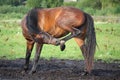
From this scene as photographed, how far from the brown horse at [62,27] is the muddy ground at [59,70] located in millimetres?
448

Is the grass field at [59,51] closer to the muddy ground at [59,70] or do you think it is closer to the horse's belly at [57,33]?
the muddy ground at [59,70]

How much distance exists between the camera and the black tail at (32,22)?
9.88 meters

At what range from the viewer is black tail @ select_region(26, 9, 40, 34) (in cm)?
988

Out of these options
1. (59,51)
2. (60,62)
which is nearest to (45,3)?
(59,51)

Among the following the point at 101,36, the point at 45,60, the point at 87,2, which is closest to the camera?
the point at 45,60

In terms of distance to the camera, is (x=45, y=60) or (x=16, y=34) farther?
(x=16, y=34)

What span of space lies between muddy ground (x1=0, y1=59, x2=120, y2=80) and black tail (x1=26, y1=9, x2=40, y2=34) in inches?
44.6

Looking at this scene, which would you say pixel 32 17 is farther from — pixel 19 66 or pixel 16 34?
pixel 16 34

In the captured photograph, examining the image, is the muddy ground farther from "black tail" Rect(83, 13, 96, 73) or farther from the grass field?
the grass field

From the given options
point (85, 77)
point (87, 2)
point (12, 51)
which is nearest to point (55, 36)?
point (85, 77)

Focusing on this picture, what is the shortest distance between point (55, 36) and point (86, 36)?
798 mm

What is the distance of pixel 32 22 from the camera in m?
10.0

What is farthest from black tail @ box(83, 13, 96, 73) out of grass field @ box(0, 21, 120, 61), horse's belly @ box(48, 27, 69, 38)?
grass field @ box(0, 21, 120, 61)

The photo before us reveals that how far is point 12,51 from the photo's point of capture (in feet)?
48.9
